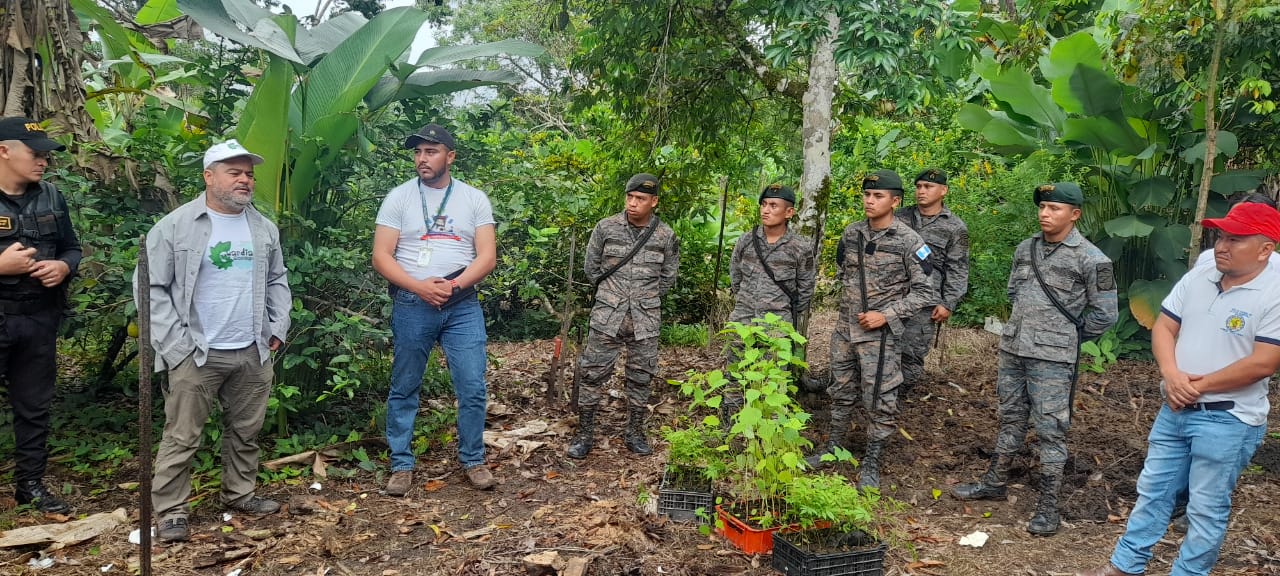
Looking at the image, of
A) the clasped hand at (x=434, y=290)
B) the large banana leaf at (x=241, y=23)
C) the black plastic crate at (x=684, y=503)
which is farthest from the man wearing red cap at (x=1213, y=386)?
the large banana leaf at (x=241, y=23)

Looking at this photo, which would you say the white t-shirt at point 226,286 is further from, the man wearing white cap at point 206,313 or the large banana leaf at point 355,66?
the large banana leaf at point 355,66

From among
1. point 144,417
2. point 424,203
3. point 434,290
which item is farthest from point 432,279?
point 144,417

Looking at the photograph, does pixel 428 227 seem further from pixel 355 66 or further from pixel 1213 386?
pixel 1213 386

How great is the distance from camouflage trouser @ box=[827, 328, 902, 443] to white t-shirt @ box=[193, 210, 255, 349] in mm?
3492

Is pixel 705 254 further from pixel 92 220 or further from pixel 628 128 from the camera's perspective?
pixel 92 220

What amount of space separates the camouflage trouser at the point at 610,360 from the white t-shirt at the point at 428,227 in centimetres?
114

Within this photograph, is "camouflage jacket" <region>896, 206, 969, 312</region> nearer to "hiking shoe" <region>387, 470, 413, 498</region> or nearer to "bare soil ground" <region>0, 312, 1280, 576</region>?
"bare soil ground" <region>0, 312, 1280, 576</region>

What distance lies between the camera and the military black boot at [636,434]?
5609 mm

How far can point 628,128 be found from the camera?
6582mm

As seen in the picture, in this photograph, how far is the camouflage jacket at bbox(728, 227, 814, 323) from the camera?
5469 mm

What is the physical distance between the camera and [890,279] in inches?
206

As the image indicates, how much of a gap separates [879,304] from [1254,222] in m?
2.17

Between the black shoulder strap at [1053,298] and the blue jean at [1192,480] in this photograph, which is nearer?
the blue jean at [1192,480]

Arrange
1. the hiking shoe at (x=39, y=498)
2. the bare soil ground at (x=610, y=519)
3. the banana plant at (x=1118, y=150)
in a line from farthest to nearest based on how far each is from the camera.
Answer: the banana plant at (x=1118, y=150), the hiking shoe at (x=39, y=498), the bare soil ground at (x=610, y=519)
